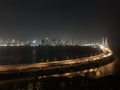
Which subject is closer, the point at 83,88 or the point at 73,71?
the point at 83,88

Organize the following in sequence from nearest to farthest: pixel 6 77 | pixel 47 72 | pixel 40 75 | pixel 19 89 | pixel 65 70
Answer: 1. pixel 19 89
2. pixel 6 77
3. pixel 40 75
4. pixel 47 72
5. pixel 65 70

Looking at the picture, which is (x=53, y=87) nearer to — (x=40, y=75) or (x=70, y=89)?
(x=70, y=89)

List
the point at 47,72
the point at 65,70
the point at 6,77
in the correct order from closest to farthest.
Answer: the point at 6,77, the point at 47,72, the point at 65,70

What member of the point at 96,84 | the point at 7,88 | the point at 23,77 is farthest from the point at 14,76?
the point at 96,84

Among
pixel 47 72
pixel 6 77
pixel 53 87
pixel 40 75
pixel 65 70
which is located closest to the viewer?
pixel 53 87

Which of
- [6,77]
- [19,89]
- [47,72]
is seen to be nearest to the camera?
[19,89]

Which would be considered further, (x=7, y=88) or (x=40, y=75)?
(x=40, y=75)

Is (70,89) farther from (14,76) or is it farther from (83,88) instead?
(14,76)

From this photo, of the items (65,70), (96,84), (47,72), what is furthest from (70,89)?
(65,70)
